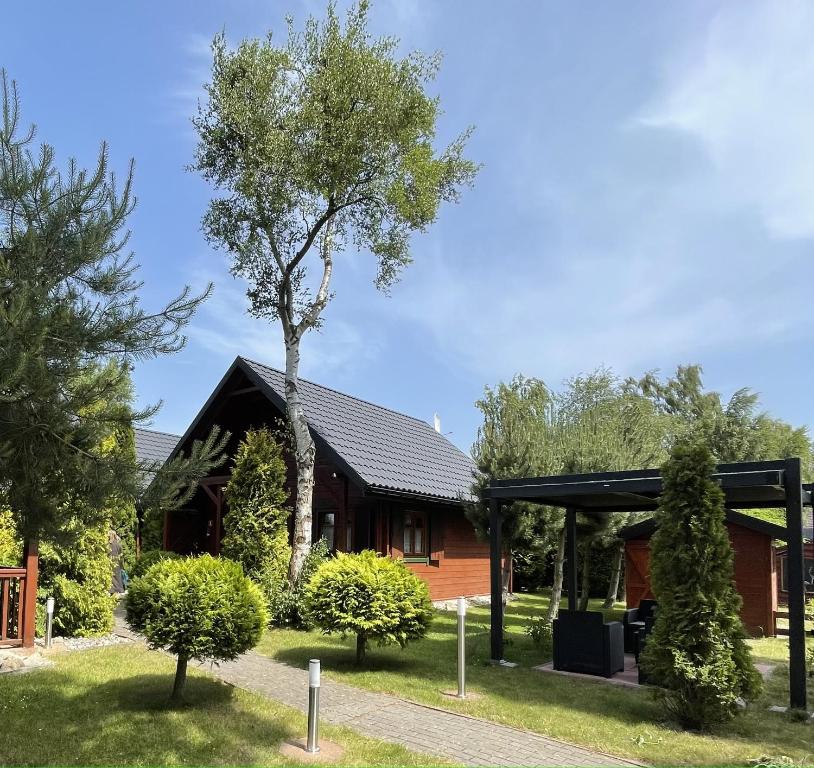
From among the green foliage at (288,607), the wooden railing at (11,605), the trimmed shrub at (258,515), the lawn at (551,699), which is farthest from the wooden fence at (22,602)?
the trimmed shrub at (258,515)

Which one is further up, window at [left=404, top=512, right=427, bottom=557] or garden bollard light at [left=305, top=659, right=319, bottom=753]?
window at [left=404, top=512, right=427, bottom=557]

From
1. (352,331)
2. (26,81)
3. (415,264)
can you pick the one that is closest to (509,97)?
(415,264)

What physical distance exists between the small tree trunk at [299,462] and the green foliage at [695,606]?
840cm

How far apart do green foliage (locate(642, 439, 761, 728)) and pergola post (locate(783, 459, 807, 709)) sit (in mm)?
954

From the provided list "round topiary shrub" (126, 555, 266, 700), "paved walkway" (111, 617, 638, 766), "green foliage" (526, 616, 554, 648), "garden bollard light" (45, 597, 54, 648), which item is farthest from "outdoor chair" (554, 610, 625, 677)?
"garden bollard light" (45, 597, 54, 648)

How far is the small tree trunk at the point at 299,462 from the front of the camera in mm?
14172

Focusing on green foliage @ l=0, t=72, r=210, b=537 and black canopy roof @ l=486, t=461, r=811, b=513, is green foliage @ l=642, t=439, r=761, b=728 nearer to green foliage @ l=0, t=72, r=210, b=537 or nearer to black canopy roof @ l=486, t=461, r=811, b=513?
black canopy roof @ l=486, t=461, r=811, b=513

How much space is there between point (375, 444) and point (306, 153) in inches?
291

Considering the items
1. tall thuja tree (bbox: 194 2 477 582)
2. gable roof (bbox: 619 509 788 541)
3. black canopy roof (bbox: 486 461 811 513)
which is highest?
tall thuja tree (bbox: 194 2 477 582)

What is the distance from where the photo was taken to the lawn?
6.24 metres

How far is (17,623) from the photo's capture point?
1033cm

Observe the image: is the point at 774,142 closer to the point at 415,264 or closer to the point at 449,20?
the point at 449,20

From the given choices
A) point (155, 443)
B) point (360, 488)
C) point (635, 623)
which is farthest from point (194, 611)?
point (155, 443)

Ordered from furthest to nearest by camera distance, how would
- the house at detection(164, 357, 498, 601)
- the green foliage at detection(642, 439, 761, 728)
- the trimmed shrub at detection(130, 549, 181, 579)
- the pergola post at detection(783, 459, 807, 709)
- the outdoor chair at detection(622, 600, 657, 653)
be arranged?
the house at detection(164, 357, 498, 601) → the trimmed shrub at detection(130, 549, 181, 579) → the outdoor chair at detection(622, 600, 657, 653) → the pergola post at detection(783, 459, 807, 709) → the green foliage at detection(642, 439, 761, 728)
